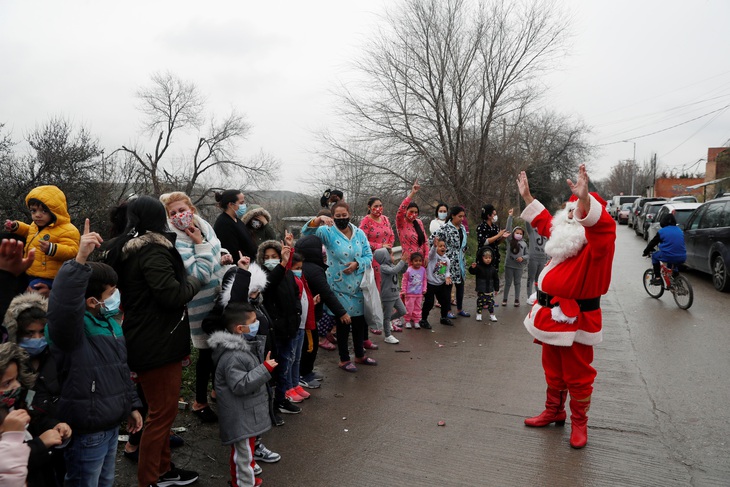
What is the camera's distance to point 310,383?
5461 mm

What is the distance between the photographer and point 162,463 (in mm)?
3461

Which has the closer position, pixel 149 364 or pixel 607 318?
pixel 149 364

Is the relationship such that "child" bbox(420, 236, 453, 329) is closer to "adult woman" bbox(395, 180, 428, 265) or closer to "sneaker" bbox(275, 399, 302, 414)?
"adult woman" bbox(395, 180, 428, 265)

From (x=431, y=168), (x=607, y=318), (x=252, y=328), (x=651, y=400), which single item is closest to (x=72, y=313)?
(x=252, y=328)

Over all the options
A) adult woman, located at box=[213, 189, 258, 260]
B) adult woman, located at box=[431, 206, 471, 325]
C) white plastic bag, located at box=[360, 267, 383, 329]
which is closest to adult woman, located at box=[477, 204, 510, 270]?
adult woman, located at box=[431, 206, 471, 325]

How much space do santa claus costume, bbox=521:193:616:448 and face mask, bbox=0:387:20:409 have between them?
3.63 metres

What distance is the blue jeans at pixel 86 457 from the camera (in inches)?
109

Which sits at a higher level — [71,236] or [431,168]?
[431,168]

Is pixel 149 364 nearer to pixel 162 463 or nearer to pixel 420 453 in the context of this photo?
pixel 162 463

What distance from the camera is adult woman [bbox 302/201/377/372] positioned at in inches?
234

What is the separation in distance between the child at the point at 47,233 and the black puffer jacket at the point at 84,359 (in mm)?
1139

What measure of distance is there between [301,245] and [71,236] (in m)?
2.26

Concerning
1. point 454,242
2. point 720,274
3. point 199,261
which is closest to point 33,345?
point 199,261

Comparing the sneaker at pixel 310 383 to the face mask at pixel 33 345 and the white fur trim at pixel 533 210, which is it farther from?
the face mask at pixel 33 345
